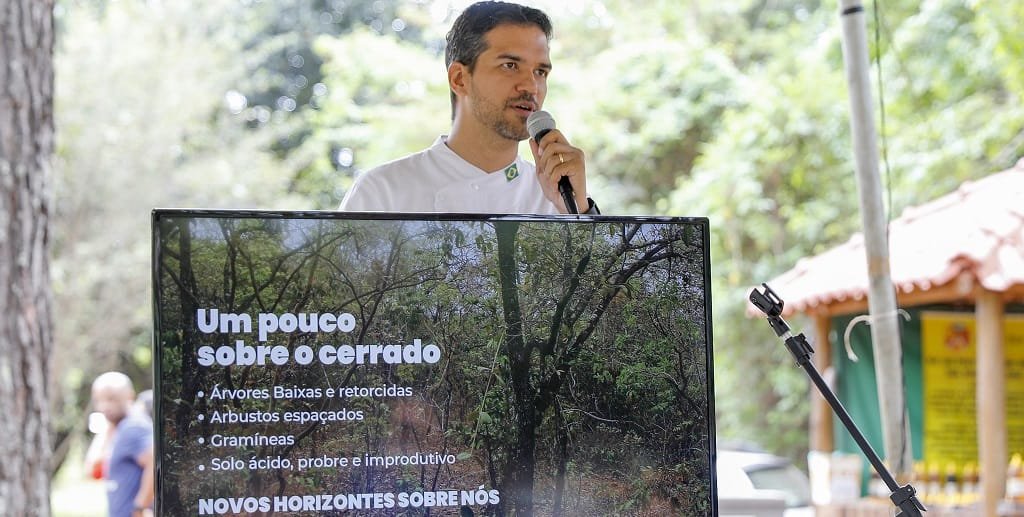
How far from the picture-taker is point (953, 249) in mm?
6449

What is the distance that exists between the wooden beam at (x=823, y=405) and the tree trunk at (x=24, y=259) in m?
5.72

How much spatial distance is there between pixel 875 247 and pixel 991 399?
11.0 feet

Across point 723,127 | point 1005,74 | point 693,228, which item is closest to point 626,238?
point 693,228

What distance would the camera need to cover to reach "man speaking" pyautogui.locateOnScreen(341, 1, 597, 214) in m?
2.20

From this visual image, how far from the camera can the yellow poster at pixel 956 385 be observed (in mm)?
7262

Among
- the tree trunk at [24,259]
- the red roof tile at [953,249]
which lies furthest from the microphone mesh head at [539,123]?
the red roof tile at [953,249]

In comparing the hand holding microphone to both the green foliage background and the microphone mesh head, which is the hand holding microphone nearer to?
the microphone mesh head

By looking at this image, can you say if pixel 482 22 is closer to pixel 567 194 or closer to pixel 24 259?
pixel 567 194

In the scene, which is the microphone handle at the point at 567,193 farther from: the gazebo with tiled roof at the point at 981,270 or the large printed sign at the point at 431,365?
the gazebo with tiled roof at the point at 981,270

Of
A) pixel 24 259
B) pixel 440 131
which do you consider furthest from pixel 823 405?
pixel 440 131

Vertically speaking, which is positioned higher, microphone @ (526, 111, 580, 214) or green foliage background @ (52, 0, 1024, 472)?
green foliage background @ (52, 0, 1024, 472)

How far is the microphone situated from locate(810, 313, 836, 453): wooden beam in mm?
6392

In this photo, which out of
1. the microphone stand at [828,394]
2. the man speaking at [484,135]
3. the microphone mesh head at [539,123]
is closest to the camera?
the microphone stand at [828,394]

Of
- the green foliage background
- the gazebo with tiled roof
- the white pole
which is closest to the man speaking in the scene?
the white pole
